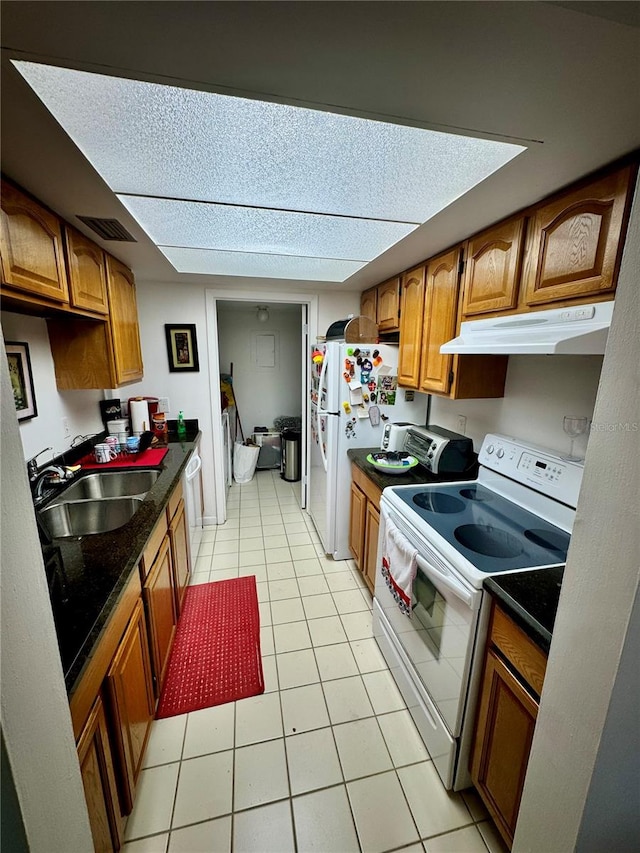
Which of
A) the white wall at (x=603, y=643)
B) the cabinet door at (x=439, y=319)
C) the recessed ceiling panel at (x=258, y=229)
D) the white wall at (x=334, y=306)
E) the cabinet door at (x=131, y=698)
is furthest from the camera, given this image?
the white wall at (x=334, y=306)

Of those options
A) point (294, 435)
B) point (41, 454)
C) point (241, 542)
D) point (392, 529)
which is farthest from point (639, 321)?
point (294, 435)

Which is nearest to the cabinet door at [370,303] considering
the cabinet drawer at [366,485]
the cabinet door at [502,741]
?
the cabinet drawer at [366,485]

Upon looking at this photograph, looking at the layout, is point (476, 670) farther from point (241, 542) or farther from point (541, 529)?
point (241, 542)

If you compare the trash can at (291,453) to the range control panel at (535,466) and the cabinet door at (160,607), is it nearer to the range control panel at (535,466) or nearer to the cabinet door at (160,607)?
the cabinet door at (160,607)

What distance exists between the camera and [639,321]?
55 cm

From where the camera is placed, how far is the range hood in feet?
3.50

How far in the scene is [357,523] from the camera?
2.44 metres

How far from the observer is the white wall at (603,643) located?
22.7 inches

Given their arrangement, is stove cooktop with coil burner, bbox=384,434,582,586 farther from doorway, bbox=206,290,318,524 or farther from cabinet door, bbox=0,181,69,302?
doorway, bbox=206,290,318,524

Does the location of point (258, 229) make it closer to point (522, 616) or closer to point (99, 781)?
point (522, 616)

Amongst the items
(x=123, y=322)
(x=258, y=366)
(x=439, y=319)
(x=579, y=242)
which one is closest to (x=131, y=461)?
(x=123, y=322)

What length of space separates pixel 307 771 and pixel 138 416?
2.34 meters

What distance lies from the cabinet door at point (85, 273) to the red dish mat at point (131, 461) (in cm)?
89

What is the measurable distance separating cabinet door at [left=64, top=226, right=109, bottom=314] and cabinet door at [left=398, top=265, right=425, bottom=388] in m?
1.81
